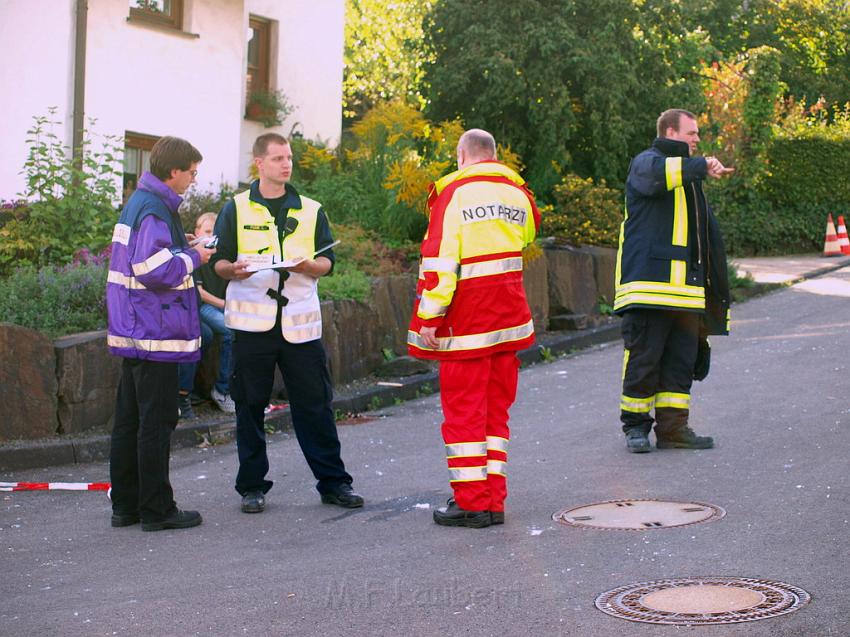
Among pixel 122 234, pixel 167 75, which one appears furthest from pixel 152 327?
pixel 167 75

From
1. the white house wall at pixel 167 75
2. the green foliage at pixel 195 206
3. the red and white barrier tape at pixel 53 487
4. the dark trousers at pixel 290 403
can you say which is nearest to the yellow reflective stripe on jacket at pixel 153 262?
the dark trousers at pixel 290 403

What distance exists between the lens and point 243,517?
7340 millimetres

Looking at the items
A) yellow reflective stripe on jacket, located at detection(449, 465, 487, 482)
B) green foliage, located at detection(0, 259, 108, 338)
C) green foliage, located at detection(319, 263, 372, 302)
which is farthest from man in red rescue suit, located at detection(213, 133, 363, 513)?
green foliage, located at detection(319, 263, 372, 302)

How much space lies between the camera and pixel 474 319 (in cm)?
680

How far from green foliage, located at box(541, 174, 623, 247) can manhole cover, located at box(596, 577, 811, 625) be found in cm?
1121

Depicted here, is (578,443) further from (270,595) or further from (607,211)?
(607,211)

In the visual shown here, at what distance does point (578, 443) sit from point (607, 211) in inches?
314

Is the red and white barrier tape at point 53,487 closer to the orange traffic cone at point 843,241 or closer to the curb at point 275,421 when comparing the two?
the curb at point 275,421

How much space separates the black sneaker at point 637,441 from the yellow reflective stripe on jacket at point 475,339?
1.89 metres

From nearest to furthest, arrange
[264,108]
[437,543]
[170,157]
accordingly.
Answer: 1. [437,543]
2. [170,157]
3. [264,108]

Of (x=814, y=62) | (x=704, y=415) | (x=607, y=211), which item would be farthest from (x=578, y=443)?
(x=814, y=62)

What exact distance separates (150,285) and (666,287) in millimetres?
3220

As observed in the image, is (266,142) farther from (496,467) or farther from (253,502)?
(496,467)

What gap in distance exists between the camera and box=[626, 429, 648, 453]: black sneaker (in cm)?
849
